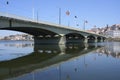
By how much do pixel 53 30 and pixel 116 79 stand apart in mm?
63476

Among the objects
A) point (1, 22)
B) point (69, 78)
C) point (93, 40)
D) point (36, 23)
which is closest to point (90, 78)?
point (69, 78)

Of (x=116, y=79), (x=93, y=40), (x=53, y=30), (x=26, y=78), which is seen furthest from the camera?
(x=93, y=40)

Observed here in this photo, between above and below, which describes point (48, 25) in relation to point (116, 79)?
above

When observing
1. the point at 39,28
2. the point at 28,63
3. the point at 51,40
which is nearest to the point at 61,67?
the point at 28,63

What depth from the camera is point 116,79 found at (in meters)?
16.3

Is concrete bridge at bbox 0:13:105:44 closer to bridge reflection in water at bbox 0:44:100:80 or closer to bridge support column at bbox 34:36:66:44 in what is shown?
bridge support column at bbox 34:36:66:44

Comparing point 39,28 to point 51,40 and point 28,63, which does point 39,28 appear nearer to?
point 51,40

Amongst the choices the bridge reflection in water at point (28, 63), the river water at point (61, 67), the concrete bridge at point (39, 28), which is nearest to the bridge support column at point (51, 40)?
the concrete bridge at point (39, 28)

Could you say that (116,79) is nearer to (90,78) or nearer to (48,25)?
(90,78)

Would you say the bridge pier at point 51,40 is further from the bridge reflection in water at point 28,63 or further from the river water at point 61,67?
the river water at point 61,67

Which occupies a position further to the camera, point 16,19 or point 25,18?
point 25,18

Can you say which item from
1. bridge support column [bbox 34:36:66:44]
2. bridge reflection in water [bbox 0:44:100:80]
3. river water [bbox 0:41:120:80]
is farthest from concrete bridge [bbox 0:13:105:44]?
river water [bbox 0:41:120:80]

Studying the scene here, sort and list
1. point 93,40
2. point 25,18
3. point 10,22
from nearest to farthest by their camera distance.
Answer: point 10,22
point 25,18
point 93,40

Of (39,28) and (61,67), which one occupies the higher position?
(39,28)
